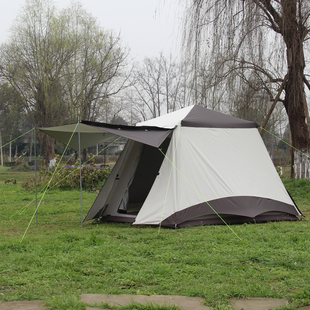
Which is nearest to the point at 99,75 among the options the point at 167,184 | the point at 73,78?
the point at 73,78

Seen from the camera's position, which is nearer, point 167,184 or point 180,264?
point 180,264

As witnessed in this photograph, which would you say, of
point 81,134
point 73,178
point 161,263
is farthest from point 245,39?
point 73,178

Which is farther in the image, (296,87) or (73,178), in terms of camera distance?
(73,178)

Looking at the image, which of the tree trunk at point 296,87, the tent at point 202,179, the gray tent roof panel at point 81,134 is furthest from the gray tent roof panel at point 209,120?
the tree trunk at point 296,87

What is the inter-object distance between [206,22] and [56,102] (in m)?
12.8

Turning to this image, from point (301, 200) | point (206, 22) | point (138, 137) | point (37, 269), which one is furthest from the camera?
point (301, 200)

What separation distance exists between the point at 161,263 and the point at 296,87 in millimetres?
5620

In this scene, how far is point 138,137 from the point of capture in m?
5.55

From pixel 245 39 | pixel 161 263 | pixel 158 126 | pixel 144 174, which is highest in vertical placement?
pixel 245 39

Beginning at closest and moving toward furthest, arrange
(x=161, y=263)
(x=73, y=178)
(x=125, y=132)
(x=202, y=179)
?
(x=161, y=263) < (x=125, y=132) < (x=202, y=179) < (x=73, y=178)

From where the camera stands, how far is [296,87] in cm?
789

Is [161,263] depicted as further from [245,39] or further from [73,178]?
[73,178]

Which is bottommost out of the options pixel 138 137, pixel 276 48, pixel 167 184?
pixel 167 184

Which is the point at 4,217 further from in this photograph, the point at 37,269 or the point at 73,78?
the point at 73,78
